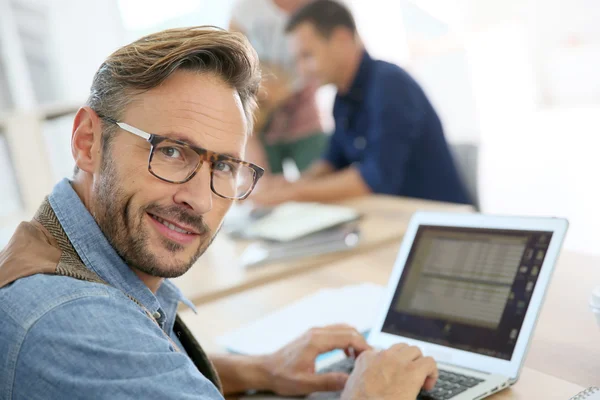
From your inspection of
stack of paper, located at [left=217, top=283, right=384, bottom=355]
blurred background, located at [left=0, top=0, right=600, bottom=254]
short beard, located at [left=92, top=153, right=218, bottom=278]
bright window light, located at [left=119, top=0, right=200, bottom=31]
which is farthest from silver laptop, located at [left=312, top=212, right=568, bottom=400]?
bright window light, located at [left=119, top=0, right=200, bottom=31]

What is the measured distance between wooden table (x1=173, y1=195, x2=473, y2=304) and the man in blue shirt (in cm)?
25

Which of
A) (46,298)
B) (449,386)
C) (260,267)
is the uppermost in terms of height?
(46,298)

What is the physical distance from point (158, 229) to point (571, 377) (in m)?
0.63

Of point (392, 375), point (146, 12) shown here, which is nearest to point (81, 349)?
point (392, 375)

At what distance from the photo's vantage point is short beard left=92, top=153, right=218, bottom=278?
87 cm

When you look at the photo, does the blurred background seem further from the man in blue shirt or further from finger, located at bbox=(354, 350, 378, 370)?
finger, located at bbox=(354, 350, 378, 370)

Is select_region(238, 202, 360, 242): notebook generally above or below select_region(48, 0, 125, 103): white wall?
below

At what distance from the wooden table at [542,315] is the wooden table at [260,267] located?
25 millimetres

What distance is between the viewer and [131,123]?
900 mm

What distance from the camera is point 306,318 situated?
1.29m

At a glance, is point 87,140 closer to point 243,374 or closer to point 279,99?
point 243,374

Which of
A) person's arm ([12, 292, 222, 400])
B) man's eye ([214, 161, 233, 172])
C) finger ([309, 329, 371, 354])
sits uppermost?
man's eye ([214, 161, 233, 172])

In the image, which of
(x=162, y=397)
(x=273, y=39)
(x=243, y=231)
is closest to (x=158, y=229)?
(x=162, y=397)

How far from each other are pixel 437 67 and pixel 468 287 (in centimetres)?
302
